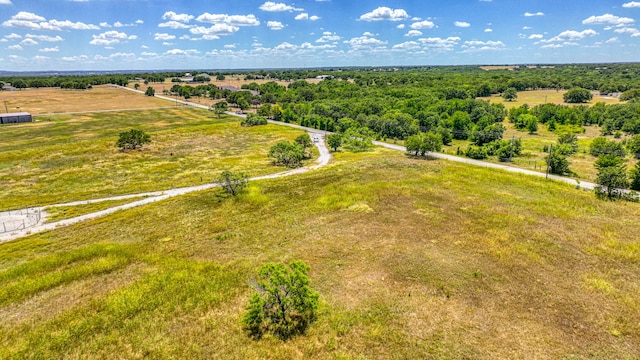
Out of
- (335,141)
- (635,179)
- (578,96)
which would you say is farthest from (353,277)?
(578,96)

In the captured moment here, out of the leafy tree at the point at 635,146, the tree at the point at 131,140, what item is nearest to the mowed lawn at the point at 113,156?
the tree at the point at 131,140

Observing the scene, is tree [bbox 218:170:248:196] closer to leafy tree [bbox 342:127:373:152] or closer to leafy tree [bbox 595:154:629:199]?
leafy tree [bbox 342:127:373:152]

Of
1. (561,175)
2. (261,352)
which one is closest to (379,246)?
(261,352)

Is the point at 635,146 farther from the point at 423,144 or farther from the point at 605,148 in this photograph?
the point at 423,144

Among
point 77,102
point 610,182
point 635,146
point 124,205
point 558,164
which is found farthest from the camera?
point 77,102

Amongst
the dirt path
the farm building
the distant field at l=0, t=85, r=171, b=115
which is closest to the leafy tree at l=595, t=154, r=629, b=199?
the dirt path

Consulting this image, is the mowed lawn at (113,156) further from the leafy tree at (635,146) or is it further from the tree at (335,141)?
the leafy tree at (635,146)

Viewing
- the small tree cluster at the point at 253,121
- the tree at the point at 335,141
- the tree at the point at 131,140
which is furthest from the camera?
the small tree cluster at the point at 253,121
